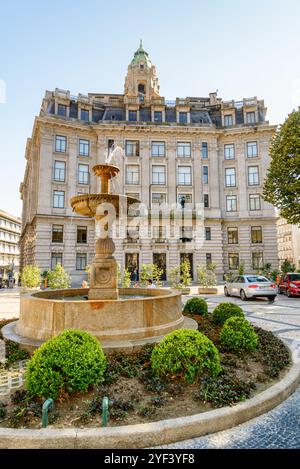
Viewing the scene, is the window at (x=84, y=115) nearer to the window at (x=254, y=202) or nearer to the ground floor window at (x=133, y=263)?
the ground floor window at (x=133, y=263)

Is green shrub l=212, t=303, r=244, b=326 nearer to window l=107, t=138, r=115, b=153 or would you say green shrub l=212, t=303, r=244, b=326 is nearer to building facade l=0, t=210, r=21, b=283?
window l=107, t=138, r=115, b=153

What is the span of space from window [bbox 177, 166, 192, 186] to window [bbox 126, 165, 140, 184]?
18.6ft

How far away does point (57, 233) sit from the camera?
33.6 meters

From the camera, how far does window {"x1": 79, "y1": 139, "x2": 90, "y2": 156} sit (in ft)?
118

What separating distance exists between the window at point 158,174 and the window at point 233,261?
13801 millimetres

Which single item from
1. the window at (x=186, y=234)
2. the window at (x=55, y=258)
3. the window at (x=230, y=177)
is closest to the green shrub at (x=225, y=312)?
the window at (x=186, y=234)

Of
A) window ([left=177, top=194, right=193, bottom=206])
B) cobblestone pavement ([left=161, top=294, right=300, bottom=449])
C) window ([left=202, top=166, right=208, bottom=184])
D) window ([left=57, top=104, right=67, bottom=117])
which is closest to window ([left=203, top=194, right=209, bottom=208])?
window ([left=177, top=194, right=193, bottom=206])

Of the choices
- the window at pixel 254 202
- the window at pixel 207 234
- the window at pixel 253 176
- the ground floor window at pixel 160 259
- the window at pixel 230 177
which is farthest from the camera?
the window at pixel 230 177

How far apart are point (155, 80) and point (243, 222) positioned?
35.4m

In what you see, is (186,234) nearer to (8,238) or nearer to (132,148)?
(132,148)

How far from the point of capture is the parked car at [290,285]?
62.6 feet
